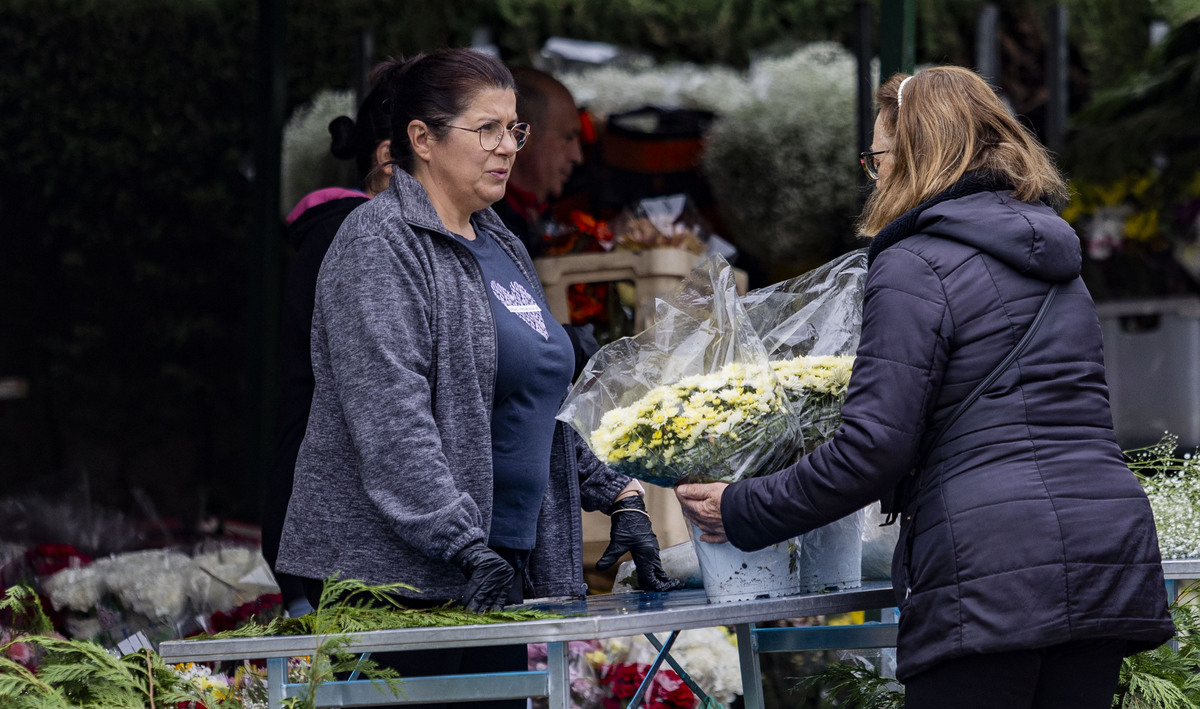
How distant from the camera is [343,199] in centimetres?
259

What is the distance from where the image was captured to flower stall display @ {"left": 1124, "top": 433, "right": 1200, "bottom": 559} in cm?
225

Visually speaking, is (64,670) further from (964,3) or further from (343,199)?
(964,3)

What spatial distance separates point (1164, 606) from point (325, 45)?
3904mm

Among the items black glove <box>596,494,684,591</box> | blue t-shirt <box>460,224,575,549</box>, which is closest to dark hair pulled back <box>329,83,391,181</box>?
blue t-shirt <box>460,224,575,549</box>

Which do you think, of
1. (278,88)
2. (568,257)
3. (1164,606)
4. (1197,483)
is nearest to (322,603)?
(1164,606)

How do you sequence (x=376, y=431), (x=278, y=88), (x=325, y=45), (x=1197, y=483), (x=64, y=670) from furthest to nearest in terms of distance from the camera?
(x=325, y=45) < (x=278, y=88) < (x=1197, y=483) < (x=376, y=431) < (x=64, y=670)

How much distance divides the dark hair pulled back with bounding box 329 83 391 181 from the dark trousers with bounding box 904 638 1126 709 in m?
1.39

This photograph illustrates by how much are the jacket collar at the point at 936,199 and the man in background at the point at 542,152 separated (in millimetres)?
1792

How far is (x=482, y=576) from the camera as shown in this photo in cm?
170

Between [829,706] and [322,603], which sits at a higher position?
[322,603]

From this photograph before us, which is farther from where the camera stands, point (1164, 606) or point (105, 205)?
point (105, 205)

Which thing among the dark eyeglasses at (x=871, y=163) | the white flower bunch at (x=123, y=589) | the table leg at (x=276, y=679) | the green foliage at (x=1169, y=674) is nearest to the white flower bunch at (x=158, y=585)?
the white flower bunch at (x=123, y=589)

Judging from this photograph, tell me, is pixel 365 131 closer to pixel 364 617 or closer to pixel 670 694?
pixel 364 617

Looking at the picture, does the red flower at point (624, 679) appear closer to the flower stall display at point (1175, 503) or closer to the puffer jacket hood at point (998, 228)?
the flower stall display at point (1175, 503)
